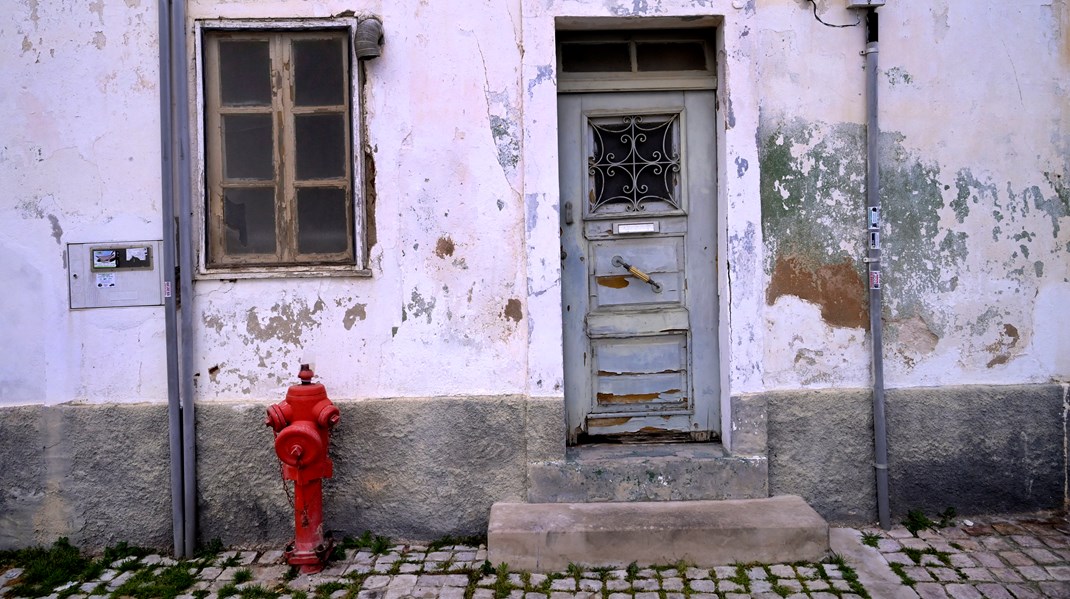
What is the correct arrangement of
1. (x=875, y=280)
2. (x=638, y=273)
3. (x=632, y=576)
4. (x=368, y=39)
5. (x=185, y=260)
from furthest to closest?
(x=638, y=273) → (x=875, y=280) → (x=185, y=260) → (x=368, y=39) → (x=632, y=576)

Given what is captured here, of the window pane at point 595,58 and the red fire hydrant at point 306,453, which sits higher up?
the window pane at point 595,58

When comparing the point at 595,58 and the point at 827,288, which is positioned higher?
the point at 595,58

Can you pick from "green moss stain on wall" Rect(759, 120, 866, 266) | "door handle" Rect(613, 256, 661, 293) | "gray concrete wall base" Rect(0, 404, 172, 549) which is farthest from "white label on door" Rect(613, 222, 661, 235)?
"gray concrete wall base" Rect(0, 404, 172, 549)

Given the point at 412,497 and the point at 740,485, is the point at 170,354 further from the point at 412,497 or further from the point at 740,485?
the point at 740,485

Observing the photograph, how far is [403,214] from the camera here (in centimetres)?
439

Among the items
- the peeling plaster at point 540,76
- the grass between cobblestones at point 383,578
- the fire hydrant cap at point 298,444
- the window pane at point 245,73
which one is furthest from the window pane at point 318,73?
the grass between cobblestones at point 383,578

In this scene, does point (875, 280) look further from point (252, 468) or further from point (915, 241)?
point (252, 468)

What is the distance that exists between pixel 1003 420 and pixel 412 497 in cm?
351

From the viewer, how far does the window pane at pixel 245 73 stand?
4.47m

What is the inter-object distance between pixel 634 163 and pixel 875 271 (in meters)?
1.55

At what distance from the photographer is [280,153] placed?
14.7 ft

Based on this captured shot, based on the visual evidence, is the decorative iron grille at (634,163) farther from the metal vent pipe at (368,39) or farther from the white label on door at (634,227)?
the metal vent pipe at (368,39)

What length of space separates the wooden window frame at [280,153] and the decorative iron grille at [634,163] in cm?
142

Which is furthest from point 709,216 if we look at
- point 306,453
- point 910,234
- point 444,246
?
point 306,453
